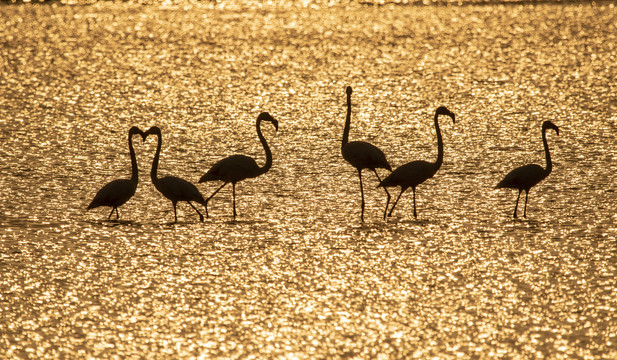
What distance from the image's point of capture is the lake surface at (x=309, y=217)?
7781mm

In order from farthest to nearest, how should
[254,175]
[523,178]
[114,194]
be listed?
[254,175]
[523,178]
[114,194]

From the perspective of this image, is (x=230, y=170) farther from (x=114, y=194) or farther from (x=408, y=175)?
(x=408, y=175)

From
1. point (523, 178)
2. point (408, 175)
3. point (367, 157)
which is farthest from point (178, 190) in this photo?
point (523, 178)

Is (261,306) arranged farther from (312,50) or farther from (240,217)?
(312,50)

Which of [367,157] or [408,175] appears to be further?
[367,157]

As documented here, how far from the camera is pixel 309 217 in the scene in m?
11.2

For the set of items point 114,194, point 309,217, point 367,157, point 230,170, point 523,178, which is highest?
point 367,157

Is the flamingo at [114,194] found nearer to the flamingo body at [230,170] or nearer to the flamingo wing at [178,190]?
the flamingo wing at [178,190]

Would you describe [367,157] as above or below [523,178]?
above

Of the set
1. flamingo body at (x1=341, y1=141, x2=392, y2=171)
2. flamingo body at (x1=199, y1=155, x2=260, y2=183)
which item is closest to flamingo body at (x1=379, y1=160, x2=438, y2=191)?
flamingo body at (x1=341, y1=141, x2=392, y2=171)

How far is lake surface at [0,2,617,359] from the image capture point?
7781 mm

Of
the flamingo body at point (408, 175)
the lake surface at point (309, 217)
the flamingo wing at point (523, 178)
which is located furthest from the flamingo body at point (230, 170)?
the flamingo wing at point (523, 178)

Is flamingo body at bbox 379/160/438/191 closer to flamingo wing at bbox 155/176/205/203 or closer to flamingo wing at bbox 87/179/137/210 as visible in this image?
flamingo wing at bbox 155/176/205/203

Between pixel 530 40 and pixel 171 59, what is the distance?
877 cm
